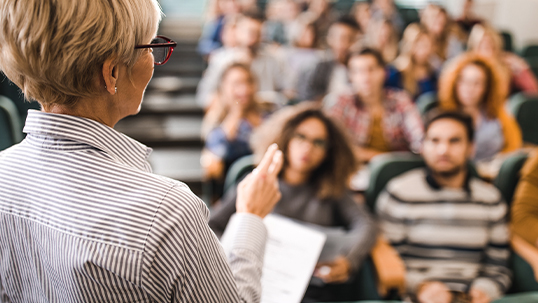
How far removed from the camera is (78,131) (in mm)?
483

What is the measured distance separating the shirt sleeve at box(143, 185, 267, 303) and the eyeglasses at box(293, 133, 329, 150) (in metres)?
0.88

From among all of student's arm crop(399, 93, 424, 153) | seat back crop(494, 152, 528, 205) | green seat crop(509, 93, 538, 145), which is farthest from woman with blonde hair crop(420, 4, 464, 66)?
seat back crop(494, 152, 528, 205)

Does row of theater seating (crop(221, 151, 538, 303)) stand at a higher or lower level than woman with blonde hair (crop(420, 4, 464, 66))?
lower

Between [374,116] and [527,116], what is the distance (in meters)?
1.04

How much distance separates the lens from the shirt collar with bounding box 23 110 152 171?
1.58 ft

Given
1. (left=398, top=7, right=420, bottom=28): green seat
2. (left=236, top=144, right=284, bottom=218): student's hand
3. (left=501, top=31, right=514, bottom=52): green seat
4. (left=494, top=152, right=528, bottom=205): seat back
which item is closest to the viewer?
(left=236, top=144, right=284, bottom=218): student's hand

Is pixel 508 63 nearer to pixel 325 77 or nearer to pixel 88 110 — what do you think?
pixel 325 77

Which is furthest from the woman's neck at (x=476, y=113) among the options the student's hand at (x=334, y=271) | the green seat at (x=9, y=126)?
the green seat at (x=9, y=126)

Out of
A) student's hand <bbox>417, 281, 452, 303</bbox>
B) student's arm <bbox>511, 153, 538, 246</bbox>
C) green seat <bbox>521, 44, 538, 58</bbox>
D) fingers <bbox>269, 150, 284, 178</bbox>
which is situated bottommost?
student's hand <bbox>417, 281, 452, 303</bbox>

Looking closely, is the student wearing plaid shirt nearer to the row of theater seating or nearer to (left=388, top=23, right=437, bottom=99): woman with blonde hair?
the row of theater seating

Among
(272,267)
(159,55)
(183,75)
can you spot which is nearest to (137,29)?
(159,55)

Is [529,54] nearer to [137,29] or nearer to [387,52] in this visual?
[387,52]

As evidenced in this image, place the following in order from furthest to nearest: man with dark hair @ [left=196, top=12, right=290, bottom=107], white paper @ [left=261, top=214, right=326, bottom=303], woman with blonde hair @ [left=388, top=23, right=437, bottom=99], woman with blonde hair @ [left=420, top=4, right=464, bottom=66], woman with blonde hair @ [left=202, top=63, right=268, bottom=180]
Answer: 1. woman with blonde hair @ [left=420, top=4, right=464, bottom=66]
2. woman with blonde hair @ [left=388, top=23, right=437, bottom=99]
3. man with dark hair @ [left=196, top=12, right=290, bottom=107]
4. woman with blonde hair @ [left=202, top=63, right=268, bottom=180]
5. white paper @ [left=261, top=214, right=326, bottom=303]

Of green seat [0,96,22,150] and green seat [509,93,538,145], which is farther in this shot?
green seat [509,93,538,145]
